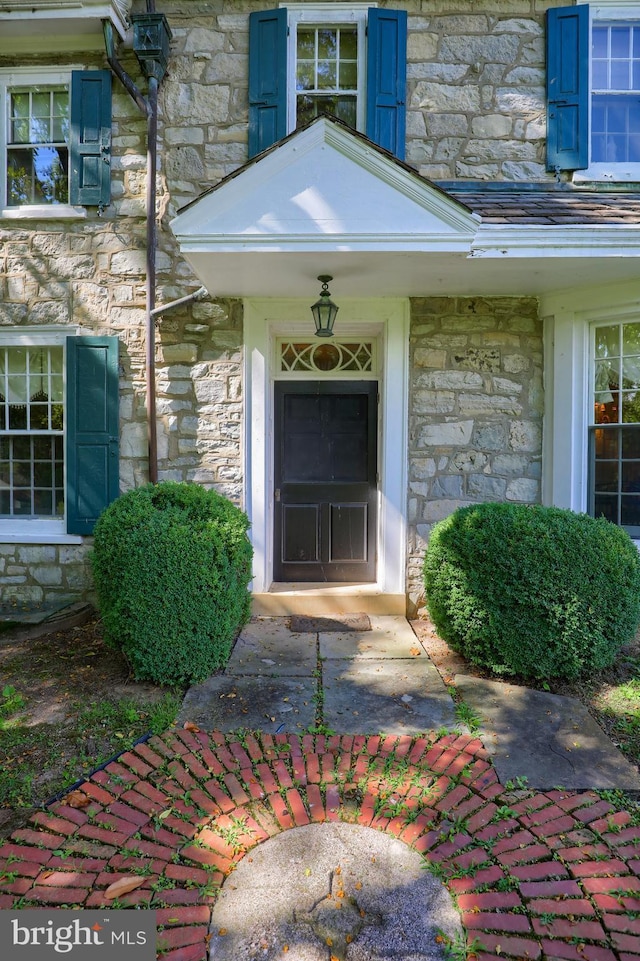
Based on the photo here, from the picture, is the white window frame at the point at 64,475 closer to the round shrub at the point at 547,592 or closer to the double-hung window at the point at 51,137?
the double-hung window at the point at 51,137

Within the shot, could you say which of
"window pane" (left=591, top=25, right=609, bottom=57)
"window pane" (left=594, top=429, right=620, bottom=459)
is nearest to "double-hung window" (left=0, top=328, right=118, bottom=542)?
"window pane" (left=594, top=429, right=620, bottom=459)

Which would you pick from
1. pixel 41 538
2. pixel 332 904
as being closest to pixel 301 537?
pixel 41 538

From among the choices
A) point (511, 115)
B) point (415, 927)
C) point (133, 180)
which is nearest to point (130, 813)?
point (415, 927)

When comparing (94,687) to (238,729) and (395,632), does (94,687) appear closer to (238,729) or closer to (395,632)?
(238,729)

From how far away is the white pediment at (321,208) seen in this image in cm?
405

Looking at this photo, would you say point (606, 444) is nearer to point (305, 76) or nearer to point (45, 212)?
point (305, 76)

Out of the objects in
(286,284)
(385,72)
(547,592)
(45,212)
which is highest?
(385,72)

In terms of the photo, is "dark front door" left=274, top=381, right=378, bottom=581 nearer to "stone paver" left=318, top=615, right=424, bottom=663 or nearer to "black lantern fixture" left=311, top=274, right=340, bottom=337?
"stone paver" left=318, top=615, right=424, bottom=663

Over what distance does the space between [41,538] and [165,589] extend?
2.42m


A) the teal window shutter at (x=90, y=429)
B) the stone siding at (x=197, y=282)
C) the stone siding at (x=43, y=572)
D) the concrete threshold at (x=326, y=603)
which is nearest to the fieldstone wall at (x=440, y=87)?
the stone siding at (x=197, y=282)

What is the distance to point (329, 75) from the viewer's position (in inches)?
211

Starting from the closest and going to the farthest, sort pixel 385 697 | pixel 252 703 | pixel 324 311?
pixel 252 703, pixel 385 697, pixel 324 311

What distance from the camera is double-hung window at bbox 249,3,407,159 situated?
5.12 meters

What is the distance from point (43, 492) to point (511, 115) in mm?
5833
